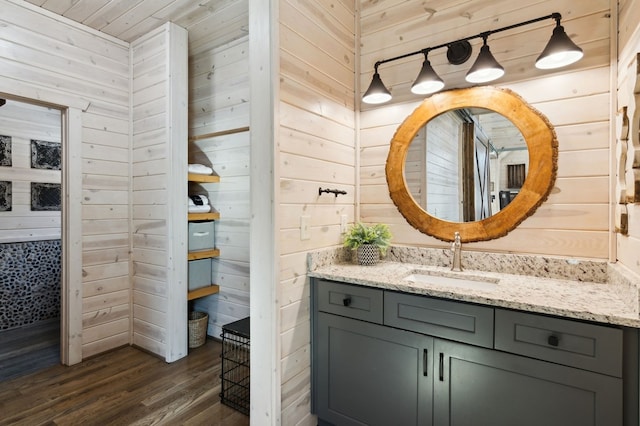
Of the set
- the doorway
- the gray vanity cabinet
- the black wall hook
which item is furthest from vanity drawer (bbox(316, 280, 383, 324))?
the doorway

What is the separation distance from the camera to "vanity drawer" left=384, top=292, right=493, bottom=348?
134cm

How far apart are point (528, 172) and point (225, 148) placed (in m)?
2.41

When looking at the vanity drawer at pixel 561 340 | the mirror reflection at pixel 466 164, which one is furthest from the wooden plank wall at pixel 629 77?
the mirror reflection at pixel 466 164

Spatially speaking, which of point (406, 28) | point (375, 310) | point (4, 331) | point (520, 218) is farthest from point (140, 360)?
point (406, 28)

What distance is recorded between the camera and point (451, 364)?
1402 mm

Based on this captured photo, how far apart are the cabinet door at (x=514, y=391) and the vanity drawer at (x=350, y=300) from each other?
0.31m

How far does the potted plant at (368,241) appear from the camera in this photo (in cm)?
193

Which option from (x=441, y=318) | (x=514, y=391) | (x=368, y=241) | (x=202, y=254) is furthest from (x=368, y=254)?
(x=202, y=254)

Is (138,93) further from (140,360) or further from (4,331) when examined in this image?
(4,331)

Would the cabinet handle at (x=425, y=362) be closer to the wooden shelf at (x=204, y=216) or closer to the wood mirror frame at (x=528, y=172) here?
the wood mirror frame at (x=528, y=172)

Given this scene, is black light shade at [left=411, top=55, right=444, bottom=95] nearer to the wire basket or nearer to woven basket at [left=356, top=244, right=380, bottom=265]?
woven basket at [left=356, top=244, right=380, bottom=265]

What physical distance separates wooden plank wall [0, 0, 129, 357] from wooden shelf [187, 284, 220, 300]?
62 cm

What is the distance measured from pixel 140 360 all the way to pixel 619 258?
320 centimetres

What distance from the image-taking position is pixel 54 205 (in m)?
3.78
